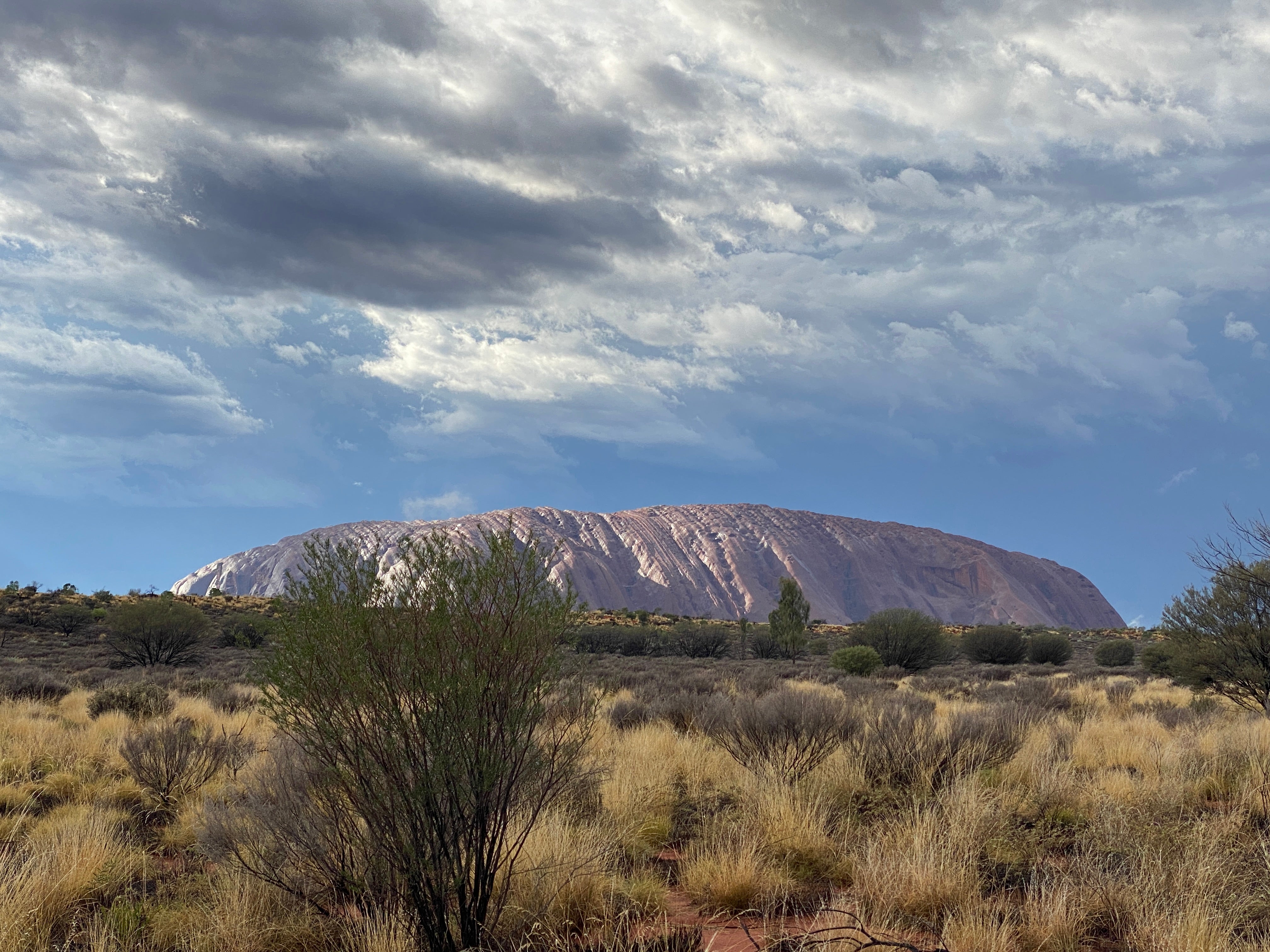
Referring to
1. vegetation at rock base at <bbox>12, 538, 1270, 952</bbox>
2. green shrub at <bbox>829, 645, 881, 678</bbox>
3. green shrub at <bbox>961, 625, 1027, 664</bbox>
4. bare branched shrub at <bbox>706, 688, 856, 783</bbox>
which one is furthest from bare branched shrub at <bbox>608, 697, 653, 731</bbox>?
green shrub at <bbox>961, 625, 1027, 664</bbox>

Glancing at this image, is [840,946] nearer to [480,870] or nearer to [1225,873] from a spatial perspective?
[480,870]

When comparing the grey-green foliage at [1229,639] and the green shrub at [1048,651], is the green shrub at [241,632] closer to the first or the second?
the grey-green foliage at [1229,639]

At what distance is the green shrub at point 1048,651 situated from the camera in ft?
140

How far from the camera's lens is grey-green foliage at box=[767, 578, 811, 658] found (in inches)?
1665

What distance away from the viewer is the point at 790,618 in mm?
42969

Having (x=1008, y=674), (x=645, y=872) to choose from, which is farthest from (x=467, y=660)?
(x=1008, y=674)

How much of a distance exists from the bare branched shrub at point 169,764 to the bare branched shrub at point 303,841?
2962 millimetres

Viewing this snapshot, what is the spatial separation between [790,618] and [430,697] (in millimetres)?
40018

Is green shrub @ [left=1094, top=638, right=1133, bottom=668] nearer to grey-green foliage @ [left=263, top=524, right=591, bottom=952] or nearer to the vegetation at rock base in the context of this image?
the vegetation at rock base

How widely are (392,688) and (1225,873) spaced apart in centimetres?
588

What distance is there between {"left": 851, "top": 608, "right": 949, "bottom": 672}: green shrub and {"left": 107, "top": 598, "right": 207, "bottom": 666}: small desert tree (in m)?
31.3

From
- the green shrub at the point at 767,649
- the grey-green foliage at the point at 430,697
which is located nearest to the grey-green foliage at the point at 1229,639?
the grey-green foliage at the point at 430,697

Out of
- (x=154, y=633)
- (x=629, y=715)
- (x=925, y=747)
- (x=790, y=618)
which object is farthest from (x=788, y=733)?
(x=790, y=618)

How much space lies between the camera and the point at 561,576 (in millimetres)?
5727
